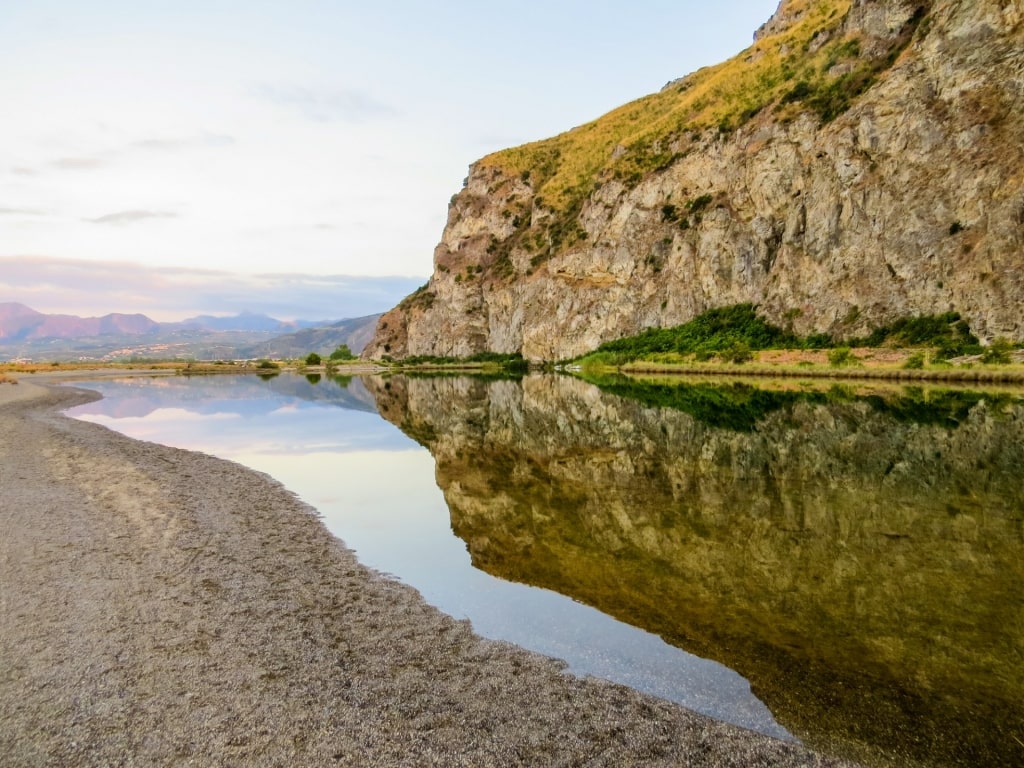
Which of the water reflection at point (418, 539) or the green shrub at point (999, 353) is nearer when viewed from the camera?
the water reflection at point (418, 539)

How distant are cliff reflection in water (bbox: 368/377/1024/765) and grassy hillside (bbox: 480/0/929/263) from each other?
248 feet

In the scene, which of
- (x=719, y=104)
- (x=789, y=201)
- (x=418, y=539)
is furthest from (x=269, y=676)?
(x=719, y=104)

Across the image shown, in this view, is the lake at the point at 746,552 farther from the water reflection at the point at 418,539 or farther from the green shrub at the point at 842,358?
the green shrub at the point at 842,358

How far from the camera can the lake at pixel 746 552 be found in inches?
321

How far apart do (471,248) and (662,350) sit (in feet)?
255

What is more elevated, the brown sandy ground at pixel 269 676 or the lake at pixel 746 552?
the brown sandy ground at pixel 269 676

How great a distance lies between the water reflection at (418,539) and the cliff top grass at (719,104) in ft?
267

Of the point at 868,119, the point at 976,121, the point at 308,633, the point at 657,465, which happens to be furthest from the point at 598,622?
the point at 868,119

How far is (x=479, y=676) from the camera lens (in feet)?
28.8

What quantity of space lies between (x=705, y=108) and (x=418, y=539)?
125m

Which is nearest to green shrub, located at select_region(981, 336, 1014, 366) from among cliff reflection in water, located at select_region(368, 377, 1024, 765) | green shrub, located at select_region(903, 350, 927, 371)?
green shrub, located at select_region(903, 350, 927, 371)

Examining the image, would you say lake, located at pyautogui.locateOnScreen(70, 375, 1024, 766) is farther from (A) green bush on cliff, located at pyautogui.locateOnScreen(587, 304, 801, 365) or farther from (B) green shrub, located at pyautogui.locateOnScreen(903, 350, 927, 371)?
(A) green bush on cliff, located at pyautogui.locateOnScreen(587, 304, 801, 365)

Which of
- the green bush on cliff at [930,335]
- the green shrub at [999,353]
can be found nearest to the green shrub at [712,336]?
the green bush on cliff at [930,335]

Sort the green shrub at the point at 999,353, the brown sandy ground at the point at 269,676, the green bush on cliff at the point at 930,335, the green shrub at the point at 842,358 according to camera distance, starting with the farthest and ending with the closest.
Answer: the green shrub at the point at 842,358, the green bush on cliff at the point at 930,335, the green shrub at the point at 999,353, the brown sandy ground at the point at 269,676
